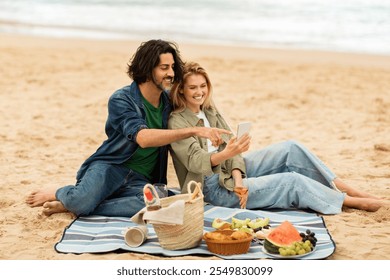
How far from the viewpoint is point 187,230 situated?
13.9ft

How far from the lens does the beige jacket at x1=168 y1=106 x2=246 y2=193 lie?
15.8 ft

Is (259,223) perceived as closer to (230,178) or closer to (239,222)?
(239,222)

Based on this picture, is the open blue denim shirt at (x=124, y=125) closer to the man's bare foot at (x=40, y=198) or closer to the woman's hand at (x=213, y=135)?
the man's bare foot at (x=40, y=198)

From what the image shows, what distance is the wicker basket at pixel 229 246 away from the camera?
13.7 ft

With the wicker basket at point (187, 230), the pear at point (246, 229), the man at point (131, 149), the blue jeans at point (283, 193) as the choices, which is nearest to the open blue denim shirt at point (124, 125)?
the man at point (131, 149)

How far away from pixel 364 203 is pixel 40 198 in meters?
2.48

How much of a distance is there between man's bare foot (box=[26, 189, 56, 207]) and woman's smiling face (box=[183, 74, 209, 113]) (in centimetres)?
128

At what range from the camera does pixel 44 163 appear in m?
6.64

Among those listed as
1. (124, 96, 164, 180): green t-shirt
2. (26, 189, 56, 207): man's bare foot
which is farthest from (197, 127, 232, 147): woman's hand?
(26, 189, 56, 207): man's bare foot

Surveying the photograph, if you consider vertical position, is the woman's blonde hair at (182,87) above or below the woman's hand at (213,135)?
above

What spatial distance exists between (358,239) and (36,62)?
8483 millimetres

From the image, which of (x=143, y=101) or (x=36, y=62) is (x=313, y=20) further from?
(x=143, y=101)

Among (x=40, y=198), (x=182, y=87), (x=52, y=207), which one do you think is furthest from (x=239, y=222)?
(x=40, y=198)
